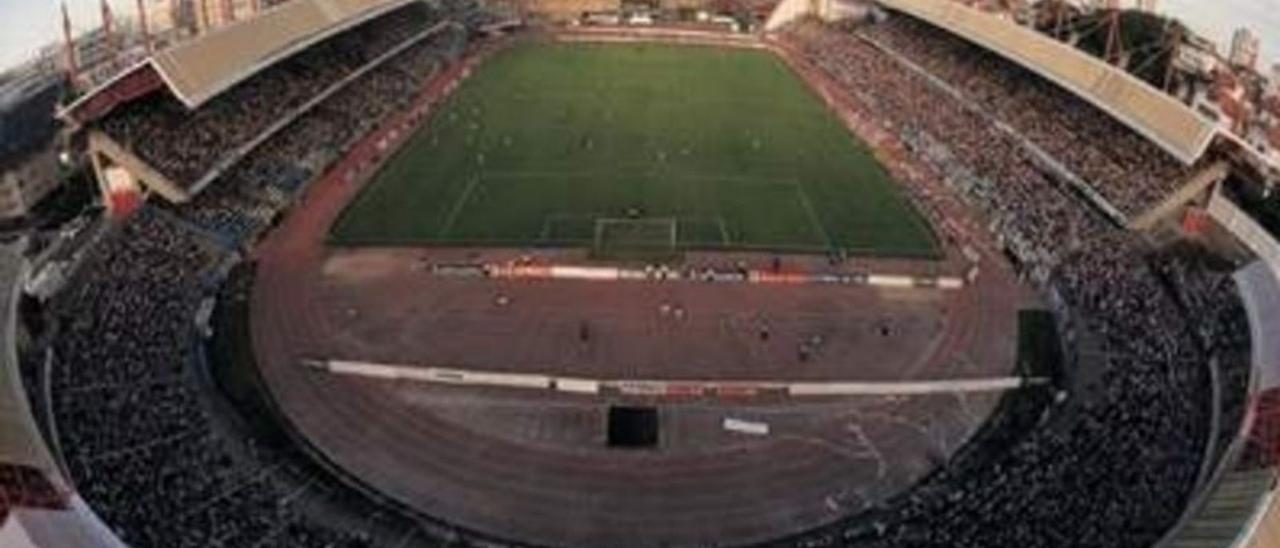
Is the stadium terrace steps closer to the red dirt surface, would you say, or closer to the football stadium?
the football stadium

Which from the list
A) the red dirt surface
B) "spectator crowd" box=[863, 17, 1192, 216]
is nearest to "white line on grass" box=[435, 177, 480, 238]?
the red dirt surface

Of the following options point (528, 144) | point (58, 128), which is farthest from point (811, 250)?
point (58, 128)

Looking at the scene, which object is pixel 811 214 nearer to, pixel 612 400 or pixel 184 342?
pixel 612 400

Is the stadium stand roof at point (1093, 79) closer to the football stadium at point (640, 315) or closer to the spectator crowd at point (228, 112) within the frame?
the football stadium at point (640, 315)

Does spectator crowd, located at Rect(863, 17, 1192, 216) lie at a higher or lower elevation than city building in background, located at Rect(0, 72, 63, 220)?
higher

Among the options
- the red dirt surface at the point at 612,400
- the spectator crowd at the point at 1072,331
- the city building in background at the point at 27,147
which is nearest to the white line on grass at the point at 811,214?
the red dirt surface at the point at 612,400
